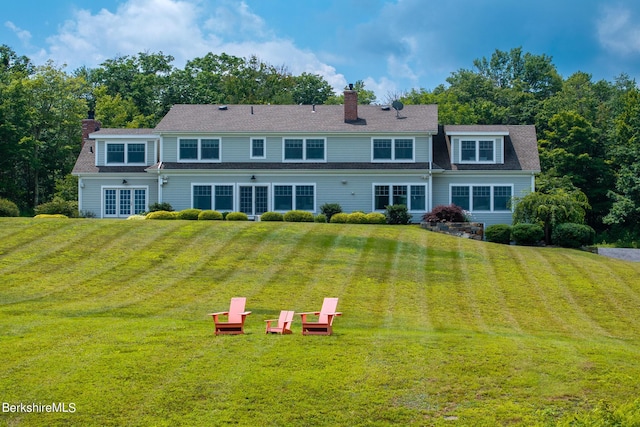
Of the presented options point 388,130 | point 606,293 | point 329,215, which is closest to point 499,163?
point 388,130

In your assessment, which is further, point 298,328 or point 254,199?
point 254,199

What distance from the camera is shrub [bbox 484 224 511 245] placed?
35.4 meters

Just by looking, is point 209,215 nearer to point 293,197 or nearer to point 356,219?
point 293,197

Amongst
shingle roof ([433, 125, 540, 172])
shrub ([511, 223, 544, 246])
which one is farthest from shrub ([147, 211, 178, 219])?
shrub ([511, 223, 544, 246])

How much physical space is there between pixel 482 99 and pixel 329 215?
117ft

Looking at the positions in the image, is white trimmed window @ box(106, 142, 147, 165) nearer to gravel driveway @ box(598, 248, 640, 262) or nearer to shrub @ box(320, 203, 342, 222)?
shrub @ box(320, 203, 342, 222)

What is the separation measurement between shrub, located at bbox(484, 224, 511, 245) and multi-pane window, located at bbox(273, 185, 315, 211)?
997 centimetres

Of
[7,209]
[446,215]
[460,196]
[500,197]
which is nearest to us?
[446,215]

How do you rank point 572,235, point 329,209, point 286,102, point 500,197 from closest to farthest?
point 572,235 < point 329,209 < point 500,197 < point 286,102

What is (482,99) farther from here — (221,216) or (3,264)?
(3,264)

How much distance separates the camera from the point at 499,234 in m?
35.4

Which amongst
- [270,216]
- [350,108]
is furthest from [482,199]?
[270,216]

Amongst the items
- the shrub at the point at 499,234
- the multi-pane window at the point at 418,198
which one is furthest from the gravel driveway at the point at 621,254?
the multi-pane window at the point at 418,198

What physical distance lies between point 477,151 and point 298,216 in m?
10.8
